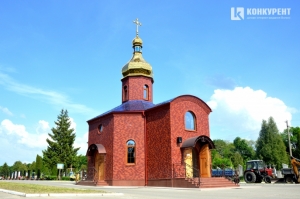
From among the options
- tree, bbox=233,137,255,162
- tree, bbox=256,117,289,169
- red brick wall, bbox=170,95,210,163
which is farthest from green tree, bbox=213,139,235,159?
red brick wall, bbox=170,95,210,163

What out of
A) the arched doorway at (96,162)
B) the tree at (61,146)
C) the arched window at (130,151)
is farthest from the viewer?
the tree at (61,146)

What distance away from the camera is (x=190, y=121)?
63.8 ft

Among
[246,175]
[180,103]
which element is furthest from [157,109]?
[246,175]

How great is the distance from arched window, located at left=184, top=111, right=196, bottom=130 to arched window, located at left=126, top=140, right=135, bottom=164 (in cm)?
396

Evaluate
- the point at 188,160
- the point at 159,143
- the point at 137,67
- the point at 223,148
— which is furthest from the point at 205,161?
the point at 223,148

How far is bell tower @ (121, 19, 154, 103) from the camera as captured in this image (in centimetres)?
2380

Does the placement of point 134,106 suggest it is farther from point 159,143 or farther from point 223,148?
point 223,148

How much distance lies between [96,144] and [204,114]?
814 cm

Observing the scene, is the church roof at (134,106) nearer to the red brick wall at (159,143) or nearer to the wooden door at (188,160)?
the red brick wall at (159,143)

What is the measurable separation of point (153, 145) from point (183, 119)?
2.66m

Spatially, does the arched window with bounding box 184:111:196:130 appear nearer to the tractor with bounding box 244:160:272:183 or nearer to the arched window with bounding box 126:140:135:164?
the arched window with bounding box 126:140:135:164

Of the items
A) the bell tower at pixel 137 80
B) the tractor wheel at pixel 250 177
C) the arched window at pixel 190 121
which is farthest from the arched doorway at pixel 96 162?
the tractor wheel at pixel 250 177

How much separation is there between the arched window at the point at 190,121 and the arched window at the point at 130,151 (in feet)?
13.0

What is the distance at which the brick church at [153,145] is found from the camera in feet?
58.4
